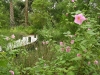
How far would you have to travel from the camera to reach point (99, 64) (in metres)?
2.38

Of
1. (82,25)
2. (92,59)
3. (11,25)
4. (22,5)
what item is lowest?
(92,59)

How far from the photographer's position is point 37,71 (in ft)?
6.50

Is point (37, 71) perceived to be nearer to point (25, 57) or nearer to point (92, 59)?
point (92, 59)

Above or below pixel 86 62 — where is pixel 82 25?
above

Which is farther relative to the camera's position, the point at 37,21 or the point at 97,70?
the point at 37,21

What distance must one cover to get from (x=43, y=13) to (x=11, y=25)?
3802 mm

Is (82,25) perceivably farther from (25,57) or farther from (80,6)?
(80,6)

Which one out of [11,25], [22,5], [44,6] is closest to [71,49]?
[44,6]

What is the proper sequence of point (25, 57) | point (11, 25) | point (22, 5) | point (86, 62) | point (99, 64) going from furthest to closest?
point (22, 5) → point (11, 25) → point (25, 57) → point (99, 64) → point (86, 62)

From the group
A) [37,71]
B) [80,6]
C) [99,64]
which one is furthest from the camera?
[80,6]

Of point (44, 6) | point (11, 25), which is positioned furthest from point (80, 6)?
point (11, 25)

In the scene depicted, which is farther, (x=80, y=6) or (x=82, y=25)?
(x=80, y=6)

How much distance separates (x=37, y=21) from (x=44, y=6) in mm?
2035

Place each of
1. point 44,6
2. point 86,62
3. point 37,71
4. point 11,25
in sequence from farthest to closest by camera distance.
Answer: point 11,25, point 44,6, point 86,62, point 37,71
